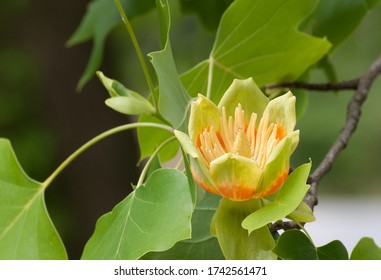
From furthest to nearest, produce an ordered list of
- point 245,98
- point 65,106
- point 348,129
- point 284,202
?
point 65,106, point 348,129, point 245,98, point 284,202

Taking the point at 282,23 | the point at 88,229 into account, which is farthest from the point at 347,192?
the point at 282,23

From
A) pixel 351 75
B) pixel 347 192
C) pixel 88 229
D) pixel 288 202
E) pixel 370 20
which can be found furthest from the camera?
pixel 347 192

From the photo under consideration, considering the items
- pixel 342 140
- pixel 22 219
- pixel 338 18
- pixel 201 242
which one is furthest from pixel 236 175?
pixel 338 18

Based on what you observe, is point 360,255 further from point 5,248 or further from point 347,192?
point 347,192

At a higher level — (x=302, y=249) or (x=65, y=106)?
(x=302, y=249)

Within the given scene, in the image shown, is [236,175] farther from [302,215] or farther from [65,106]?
[65,106]

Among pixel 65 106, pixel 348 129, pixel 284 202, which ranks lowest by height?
pixel 65 106

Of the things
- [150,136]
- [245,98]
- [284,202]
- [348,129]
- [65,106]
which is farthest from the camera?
[65,106]
